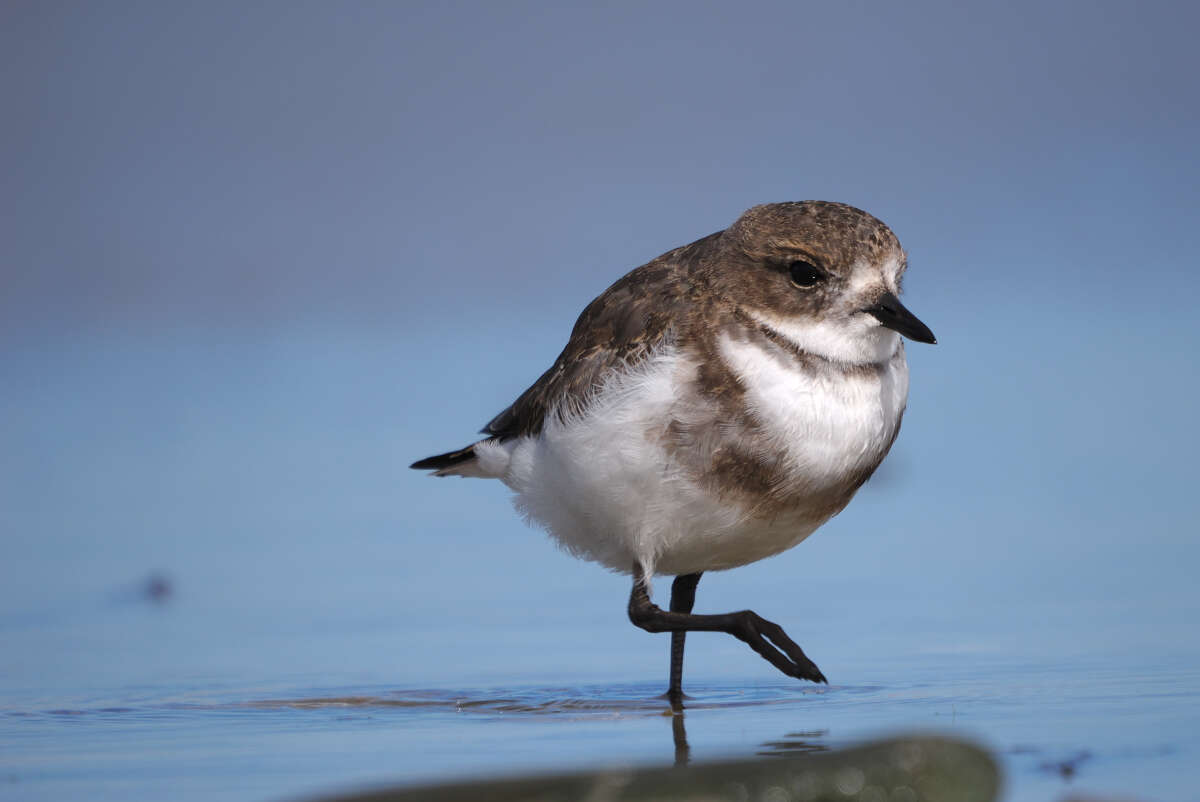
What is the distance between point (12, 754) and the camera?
6168mm

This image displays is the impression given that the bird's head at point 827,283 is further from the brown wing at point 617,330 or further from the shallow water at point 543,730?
the shallow water at point 543,730

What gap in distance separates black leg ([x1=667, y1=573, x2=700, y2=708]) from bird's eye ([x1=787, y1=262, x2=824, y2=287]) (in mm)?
1590

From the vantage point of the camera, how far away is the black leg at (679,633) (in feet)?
23.7

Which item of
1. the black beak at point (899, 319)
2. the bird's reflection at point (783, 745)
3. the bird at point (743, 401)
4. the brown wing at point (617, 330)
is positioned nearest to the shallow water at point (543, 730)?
the bird's reflection at point (783, 745)

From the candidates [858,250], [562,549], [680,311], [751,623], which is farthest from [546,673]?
[858,250]

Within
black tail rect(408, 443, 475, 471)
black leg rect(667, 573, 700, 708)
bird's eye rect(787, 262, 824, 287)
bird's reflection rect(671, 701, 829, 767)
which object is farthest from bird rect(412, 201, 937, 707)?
black tail rect(408, 443, 475, 471)

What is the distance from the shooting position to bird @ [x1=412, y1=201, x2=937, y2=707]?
20.5ft

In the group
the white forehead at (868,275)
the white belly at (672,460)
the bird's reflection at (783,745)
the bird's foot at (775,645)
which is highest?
the white forehead at (868,275)

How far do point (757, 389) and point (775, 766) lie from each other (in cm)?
188

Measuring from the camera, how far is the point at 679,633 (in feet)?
23.9

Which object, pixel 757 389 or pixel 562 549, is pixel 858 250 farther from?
pixel 562 549

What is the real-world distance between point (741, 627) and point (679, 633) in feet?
2.69

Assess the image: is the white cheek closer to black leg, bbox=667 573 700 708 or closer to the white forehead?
the white forehead

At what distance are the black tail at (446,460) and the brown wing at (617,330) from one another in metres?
0.52
